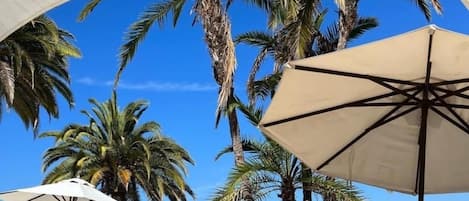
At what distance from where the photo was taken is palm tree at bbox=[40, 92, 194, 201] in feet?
92.1

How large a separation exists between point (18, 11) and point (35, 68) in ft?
68.8

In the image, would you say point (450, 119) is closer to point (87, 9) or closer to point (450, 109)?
point (450, 109)

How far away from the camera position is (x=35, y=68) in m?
21.9

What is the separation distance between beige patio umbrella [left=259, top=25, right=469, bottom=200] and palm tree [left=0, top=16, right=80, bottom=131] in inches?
559

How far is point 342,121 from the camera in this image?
6.04 metres

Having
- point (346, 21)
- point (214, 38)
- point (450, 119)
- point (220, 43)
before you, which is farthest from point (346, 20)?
point (450, 119)

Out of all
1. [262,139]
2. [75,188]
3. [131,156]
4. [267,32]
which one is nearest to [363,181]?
[75,188]

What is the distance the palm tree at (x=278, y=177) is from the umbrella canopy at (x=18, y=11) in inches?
527

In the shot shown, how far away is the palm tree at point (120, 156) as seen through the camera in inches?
1105

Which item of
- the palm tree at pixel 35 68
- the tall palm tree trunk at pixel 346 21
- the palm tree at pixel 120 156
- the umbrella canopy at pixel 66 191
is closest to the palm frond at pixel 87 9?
the palm tree at pixel 35 68

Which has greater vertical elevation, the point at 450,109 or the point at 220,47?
the point at 220,47

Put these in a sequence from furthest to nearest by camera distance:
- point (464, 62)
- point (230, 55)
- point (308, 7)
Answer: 1. point (230, 55)
2. point (308, 7)
3. point (464, 62)

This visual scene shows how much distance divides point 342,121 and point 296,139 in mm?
442

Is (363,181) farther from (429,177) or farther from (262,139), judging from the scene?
(262,139)
